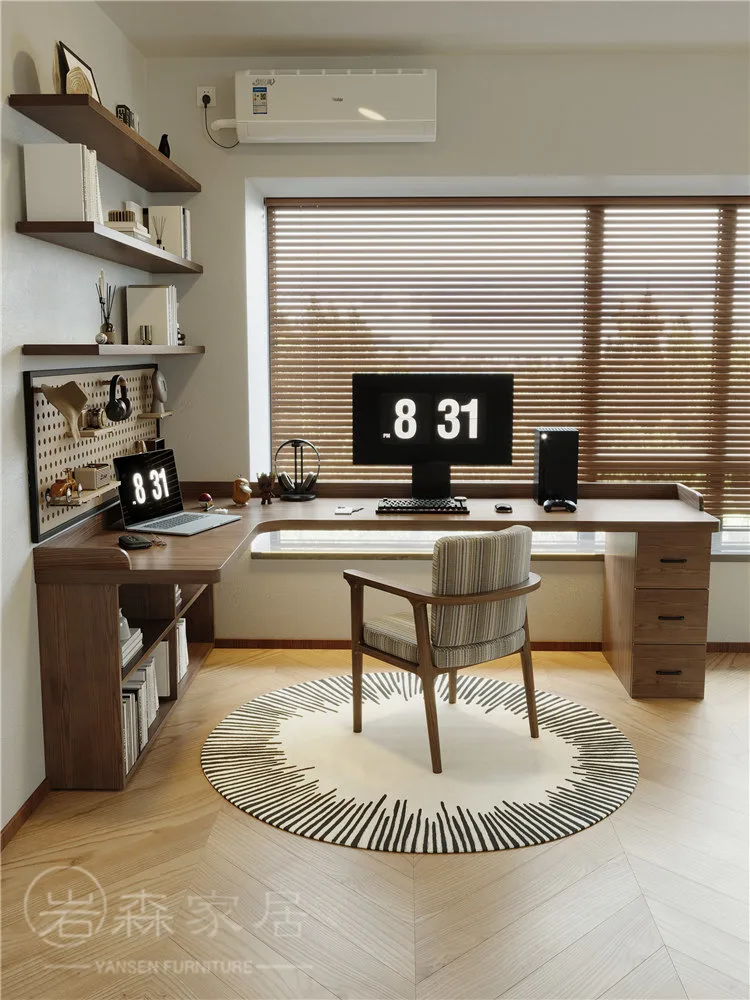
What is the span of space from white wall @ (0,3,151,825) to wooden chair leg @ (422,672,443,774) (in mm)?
1282

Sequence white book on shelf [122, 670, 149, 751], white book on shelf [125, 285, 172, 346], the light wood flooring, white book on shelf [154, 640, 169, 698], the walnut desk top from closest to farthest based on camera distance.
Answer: the light wood flooring → the walnut desk top → white book on shelf [122, 670, 149, 751] → white book on shelf [154, 640, 169, 698] → white book on shelf [125, 285, 172, 346]

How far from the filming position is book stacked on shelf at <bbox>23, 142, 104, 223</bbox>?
2.78 meters

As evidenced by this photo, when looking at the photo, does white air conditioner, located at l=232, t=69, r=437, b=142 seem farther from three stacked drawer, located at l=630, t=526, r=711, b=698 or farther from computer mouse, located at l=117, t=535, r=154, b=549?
three stacked drawer, located at l=630, t=526, r=711, b=698

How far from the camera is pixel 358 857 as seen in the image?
270 cm

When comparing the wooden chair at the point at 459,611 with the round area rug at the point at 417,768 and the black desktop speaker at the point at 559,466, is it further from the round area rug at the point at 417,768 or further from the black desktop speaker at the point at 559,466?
the black desktop speaker at the point at 559,466

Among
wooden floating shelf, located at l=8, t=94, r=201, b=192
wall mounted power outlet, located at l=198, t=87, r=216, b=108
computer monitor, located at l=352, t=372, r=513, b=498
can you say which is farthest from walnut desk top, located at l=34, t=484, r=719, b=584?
wall mounted power outlet, located at l=198, t=87, r=216, b=108

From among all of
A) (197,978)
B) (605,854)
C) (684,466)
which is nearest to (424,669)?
(605,854)

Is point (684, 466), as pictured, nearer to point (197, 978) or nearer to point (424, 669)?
point (424, 669)

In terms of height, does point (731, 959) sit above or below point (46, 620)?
below

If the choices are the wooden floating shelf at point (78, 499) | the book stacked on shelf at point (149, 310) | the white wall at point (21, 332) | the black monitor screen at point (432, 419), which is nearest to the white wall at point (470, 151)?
→ the book stacked on shelf at point (149, 310)

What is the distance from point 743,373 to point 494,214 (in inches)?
58.0

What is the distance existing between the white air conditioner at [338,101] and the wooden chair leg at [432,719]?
2.37 m

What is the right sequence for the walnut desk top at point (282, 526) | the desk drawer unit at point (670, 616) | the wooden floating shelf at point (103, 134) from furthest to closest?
the desk drawer unit at point (670, 616) < the walnut desk top at point (282, 526) < the wooden floating shelf at point (103, 134)

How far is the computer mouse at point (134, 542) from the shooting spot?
3229 millimetres
